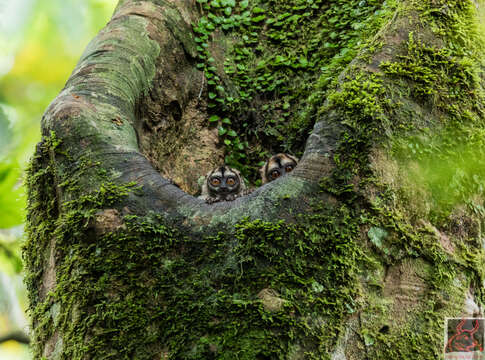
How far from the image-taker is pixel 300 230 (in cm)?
309

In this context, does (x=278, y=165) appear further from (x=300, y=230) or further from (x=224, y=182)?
(x=300, y=230)

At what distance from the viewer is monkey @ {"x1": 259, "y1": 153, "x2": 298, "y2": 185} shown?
5.46 meters

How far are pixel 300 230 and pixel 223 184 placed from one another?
8.45ft

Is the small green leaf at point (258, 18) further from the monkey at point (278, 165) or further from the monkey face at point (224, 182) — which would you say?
the monkey face at point (224, 182)

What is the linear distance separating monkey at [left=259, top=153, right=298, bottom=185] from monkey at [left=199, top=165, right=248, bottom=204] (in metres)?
0.33

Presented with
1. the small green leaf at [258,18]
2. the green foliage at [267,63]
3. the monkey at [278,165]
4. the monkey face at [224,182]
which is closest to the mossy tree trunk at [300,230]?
the green foliage at [267,63]

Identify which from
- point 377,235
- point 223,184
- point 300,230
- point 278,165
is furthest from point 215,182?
point 377,235

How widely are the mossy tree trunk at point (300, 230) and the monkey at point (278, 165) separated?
1.68 m

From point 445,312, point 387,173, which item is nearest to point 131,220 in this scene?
point 387,173

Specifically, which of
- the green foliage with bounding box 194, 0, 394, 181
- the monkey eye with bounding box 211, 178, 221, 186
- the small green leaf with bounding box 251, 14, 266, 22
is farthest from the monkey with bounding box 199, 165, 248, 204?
the small green leaf with bounding box 251, 14, 266, 22

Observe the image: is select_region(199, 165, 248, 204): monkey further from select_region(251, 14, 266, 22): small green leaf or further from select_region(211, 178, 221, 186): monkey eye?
select_region(251, 14, 266, 22): small green leaf

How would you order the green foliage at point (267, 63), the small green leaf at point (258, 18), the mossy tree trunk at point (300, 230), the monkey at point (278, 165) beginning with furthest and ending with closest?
the small green leaf at point (258, 18)
the monkey at point (278, 165)
the green foliage at point (267, 63)
the mossy tree trunk at point (300, 230)

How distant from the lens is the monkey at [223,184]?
18.3ft

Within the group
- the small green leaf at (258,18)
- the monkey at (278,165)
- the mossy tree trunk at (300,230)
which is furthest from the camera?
the small green leaf at (258,18)
